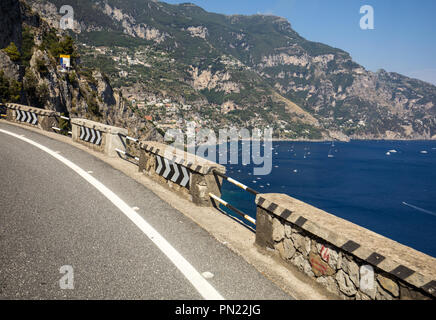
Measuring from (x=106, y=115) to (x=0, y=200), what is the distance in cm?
7036

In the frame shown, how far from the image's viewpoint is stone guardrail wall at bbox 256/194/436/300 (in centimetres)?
299

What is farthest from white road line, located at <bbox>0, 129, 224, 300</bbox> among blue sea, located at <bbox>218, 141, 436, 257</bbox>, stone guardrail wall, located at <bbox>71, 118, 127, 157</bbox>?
blue sea, located at <bbox>218, 141, 436, 257</bbox>

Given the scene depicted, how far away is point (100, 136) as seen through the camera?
508 inches

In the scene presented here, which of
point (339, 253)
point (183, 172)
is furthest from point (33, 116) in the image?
point (339, 253)

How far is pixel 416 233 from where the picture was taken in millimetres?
66062

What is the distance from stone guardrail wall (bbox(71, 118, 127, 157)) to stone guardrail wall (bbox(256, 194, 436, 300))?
8745mm

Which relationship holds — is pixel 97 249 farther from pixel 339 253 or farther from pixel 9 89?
pixel 9 89

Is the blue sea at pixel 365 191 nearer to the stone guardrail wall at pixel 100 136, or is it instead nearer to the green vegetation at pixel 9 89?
the green vegetation at pixel 9 89

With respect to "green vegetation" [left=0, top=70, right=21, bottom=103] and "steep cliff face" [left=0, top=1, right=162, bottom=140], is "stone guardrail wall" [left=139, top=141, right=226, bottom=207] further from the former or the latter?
"steep cliff face" [left=0, top=1, right=162, bottom=140]

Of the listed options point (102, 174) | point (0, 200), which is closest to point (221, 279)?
point (0, 200)

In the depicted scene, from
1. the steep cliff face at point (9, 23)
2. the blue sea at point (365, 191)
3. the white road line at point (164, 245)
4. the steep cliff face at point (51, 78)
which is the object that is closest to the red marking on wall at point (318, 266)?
the white road line at point (164, 245)

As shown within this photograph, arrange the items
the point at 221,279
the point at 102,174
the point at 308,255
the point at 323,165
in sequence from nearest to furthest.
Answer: the point at 221,279
the point at 308,255
the point at 102,174
the point at 323,165

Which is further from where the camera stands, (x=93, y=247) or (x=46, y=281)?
(x=93, y=247)
